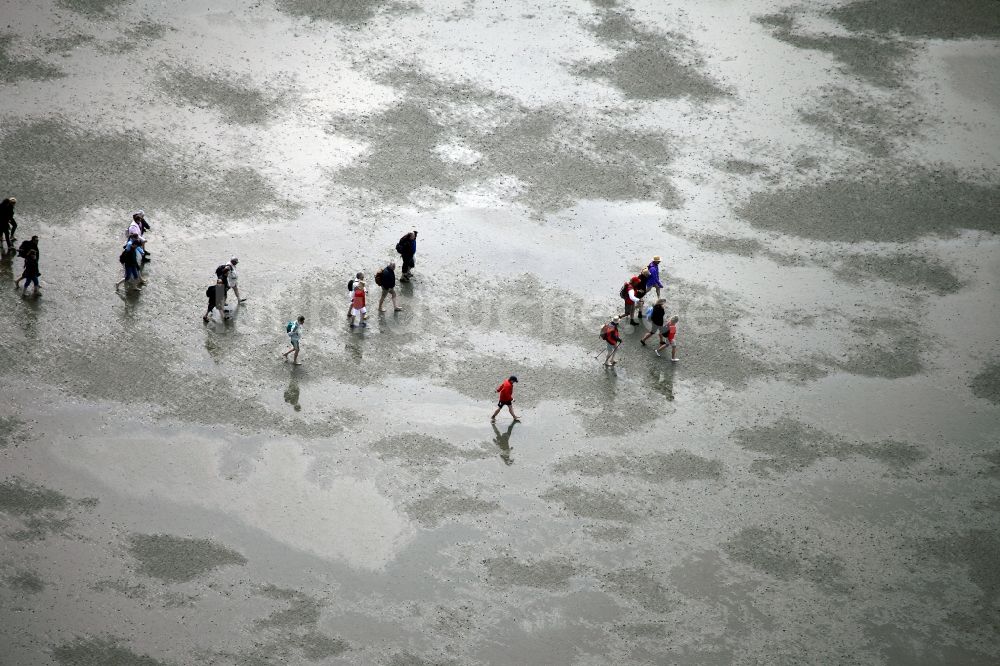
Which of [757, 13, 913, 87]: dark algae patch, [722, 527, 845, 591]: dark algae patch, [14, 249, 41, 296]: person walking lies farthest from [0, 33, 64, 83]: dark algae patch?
[722, 527, 845, 591]: dark algae patch

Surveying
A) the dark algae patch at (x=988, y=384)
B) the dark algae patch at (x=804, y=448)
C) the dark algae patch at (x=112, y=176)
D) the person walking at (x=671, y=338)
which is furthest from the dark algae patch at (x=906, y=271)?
the dark algae patch at (x=112, y=176)

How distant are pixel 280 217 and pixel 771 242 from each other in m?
13.0

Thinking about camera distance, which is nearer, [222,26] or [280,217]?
[280,217]

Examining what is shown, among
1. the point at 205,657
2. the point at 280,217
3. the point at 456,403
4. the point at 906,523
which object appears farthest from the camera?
the point at 280,217

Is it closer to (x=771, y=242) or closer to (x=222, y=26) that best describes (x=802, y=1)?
(x=771, y=242)

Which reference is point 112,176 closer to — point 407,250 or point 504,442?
point 407,250

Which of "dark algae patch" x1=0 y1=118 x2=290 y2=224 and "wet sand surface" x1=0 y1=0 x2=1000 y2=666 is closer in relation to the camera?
"wet sand surface" x1=0 y1=0 x2=1000 y2=666

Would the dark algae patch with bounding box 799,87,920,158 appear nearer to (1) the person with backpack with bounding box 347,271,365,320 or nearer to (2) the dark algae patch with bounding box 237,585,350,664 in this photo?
(1) the person with backpack with bounding box 347,271,365,320

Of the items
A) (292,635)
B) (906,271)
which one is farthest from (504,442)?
(906,271)

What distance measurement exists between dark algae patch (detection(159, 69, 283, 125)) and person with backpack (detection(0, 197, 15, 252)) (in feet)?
24.2

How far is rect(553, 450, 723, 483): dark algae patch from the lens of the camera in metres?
21.3

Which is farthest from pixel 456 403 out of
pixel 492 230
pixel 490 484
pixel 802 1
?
pixel 802 1

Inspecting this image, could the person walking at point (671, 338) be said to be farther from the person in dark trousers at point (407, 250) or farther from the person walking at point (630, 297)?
the person in dark trousers at point (407, 250)

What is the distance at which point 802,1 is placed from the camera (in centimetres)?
3825
